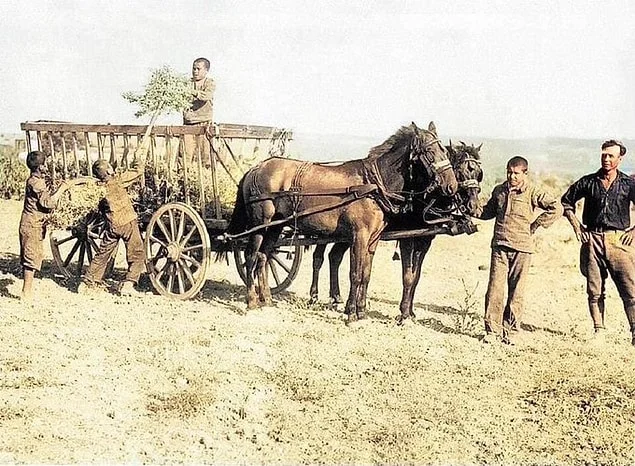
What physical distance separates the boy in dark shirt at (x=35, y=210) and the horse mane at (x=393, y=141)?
143 inches

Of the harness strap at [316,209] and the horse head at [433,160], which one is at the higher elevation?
the horse head at [433,160]

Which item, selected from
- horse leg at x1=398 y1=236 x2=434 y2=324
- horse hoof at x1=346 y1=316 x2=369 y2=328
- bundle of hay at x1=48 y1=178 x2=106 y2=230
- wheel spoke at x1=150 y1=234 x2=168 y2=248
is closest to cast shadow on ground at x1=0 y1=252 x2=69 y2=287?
bundle of hay at x1=48 y1=178 x2=106 y2=230

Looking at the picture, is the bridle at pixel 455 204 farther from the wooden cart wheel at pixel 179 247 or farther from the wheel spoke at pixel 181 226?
the wheel spoke at pixel 181 226

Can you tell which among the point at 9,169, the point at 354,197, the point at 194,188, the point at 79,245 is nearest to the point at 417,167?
the point at 354,197

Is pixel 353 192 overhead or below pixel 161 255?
overhead

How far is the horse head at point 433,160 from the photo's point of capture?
27.0 feet

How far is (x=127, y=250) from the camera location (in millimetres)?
9812

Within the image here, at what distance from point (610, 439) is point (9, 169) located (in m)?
17.5

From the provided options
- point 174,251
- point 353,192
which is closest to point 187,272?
point 174,251

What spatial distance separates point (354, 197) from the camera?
28.2 ft

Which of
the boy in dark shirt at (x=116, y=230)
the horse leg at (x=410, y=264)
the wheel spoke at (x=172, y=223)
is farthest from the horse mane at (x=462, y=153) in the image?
the boy in dark shirt at (x=116, y=230)

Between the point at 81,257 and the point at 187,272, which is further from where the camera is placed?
the point at 81,257

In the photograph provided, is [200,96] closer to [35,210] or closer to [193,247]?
[193,247]

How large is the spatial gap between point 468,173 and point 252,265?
2.80m
